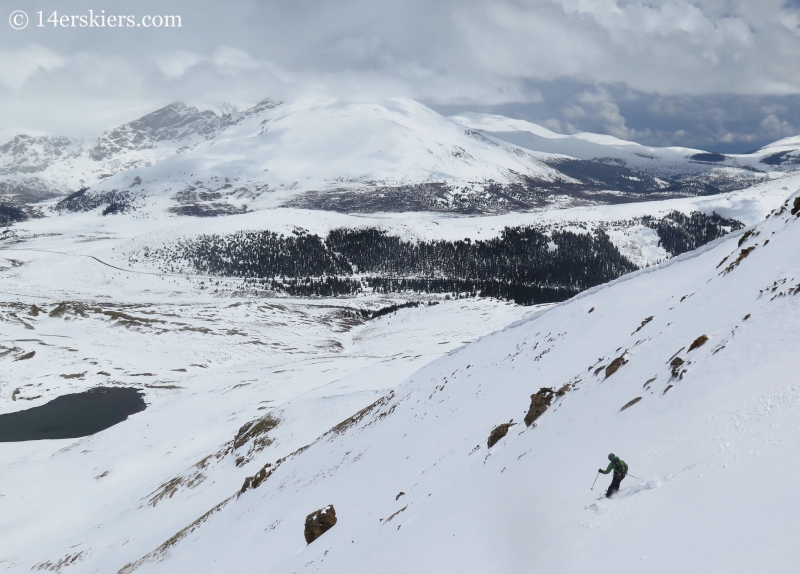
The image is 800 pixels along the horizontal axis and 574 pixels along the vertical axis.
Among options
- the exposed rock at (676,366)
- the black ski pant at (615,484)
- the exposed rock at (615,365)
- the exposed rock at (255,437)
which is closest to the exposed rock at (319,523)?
the exposed rock at (615,365)

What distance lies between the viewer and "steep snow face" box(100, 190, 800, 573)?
32.2 feet

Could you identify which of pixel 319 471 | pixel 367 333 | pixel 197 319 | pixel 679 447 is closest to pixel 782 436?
pixel 679 447

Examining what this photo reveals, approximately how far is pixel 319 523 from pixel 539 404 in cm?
1183

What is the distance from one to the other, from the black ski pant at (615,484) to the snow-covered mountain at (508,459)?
9.5 inches

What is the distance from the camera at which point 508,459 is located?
17.9 metres

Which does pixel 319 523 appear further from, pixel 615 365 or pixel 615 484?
pixel 615 484

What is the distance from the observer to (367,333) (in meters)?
143

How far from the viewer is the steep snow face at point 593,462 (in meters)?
9.81

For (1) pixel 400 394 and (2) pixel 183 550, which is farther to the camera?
(1) pixel 400 394

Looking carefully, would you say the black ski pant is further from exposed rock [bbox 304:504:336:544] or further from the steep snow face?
exposed rock [bbox 304:504:336:544]

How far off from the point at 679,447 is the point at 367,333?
132m

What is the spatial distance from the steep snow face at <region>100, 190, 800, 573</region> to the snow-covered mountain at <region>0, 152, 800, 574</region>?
74mm

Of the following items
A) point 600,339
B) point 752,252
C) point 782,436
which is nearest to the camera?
point 782,436

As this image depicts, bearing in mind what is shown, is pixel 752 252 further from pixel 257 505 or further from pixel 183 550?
pixel 183 550
